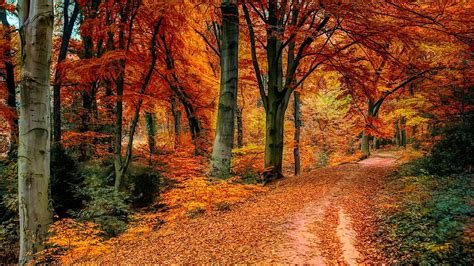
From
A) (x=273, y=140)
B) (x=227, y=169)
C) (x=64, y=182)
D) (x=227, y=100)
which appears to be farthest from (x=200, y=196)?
(x=64, y=182)

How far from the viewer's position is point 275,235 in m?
4.36

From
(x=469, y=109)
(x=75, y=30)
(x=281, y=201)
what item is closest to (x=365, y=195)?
(x=281, y=201)

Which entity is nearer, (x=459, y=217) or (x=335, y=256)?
(x=335, y=256)

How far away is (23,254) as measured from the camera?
16.9 ft

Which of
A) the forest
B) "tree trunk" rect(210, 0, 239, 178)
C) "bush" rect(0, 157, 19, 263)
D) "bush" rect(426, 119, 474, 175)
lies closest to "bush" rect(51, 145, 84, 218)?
the forest

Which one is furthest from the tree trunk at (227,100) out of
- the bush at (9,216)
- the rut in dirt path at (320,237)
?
the bush at (9,216)

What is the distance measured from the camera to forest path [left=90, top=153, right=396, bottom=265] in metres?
3.79

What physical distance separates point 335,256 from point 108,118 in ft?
48.5

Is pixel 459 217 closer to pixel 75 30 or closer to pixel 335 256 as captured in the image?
pixel 335 256

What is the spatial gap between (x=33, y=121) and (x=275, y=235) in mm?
4254

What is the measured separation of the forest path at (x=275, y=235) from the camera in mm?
3793

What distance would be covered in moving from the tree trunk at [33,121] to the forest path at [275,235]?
50.6 inches

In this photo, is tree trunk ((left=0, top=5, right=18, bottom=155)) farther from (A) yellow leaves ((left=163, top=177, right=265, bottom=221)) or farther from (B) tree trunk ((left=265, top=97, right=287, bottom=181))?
(B) tree trunk ((left=265, top=97, right=287, bottom=181))

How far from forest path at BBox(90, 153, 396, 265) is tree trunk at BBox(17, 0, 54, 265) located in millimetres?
1284
